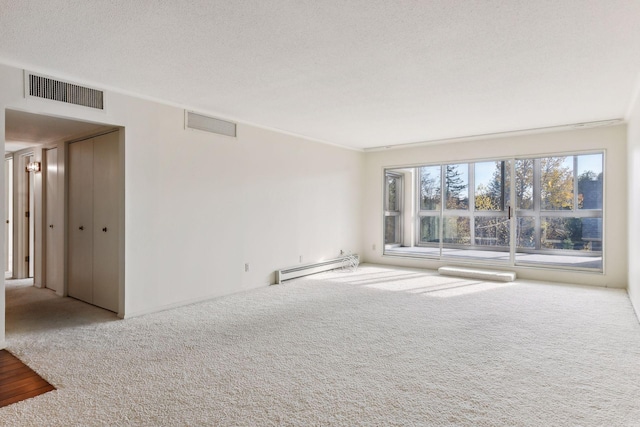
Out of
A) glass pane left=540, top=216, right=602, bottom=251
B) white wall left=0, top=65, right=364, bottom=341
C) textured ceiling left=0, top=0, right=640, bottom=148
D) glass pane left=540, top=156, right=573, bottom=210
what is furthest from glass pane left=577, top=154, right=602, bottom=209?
white wall left=0, top=65, right=364, bottom=341

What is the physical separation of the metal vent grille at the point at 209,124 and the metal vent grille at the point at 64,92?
1059 mm

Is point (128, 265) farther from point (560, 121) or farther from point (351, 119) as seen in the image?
point (560, 121)

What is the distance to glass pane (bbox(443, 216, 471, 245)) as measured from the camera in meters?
8.10

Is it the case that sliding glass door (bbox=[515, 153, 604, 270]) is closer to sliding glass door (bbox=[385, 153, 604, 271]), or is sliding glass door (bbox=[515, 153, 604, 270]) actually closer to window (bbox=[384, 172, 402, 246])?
sliding glass door (bbox=[385, 153, 604, 271])

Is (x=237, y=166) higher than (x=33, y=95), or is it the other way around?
(x=33, y=95)

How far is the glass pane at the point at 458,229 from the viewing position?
810 cm

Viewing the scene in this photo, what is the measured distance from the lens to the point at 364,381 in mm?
2547

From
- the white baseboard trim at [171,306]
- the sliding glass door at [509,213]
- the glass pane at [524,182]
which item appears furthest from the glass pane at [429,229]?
the white baseboard trim at [171,306]

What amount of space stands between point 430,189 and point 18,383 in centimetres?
774

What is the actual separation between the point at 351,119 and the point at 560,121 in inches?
124

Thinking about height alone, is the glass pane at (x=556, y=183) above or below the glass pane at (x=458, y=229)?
above

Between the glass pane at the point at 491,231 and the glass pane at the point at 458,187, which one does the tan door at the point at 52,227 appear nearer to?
the glass pane at the point at 458,187

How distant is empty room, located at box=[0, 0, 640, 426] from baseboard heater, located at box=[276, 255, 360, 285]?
0.19 feet

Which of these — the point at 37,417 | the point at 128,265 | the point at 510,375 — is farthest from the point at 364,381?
the point at 128,265
